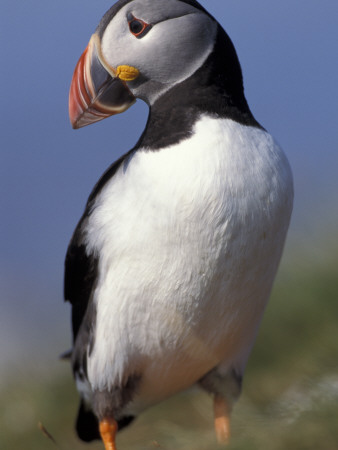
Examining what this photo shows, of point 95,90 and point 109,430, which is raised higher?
point 95,90

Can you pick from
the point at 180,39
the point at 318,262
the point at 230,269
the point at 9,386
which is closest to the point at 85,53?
the point at 180,39

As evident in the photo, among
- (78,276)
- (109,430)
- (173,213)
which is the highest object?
(173,213)

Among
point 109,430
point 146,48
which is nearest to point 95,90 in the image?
point 146,48

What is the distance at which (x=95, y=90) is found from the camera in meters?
3.04

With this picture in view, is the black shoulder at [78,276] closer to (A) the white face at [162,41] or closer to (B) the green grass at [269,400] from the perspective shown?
(B) the green grass at [269,400]

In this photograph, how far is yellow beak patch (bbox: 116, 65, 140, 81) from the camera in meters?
2.94

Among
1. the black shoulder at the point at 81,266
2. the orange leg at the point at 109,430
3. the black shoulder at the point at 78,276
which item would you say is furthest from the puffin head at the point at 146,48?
the orange leg at the point at 109,430

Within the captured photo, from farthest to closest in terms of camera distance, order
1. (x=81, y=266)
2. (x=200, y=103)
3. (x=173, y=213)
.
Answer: (x=81, y=266) < (x=200, y=103) < (x=173, y=213)

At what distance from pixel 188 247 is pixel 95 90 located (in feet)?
2.78

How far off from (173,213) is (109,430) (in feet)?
3.97

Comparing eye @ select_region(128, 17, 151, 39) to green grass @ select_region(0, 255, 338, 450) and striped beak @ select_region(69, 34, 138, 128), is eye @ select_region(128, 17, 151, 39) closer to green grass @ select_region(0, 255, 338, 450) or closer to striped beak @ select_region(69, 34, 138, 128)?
striped beak @ select_region(69, 34, 138, 128)

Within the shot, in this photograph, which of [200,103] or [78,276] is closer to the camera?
[200,103]

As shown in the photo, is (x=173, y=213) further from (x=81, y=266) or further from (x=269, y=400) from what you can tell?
(x=269, y=400)

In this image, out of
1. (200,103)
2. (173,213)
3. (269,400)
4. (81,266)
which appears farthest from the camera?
(269,400)
